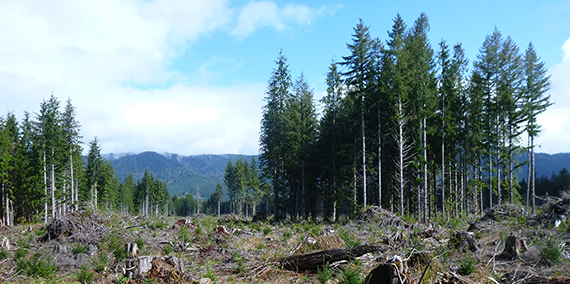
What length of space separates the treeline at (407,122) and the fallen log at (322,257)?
41.6 feet

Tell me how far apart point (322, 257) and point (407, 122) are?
17.0 metres

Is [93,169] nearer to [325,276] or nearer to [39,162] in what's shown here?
[39,162]

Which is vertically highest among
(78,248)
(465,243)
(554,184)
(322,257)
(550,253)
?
(550,253)

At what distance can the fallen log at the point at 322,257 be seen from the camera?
809cm

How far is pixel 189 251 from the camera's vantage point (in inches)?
438

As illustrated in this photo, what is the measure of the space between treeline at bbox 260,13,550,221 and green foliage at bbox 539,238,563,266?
12.1 metres

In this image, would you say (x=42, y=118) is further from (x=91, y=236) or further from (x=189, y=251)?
(x=189, y=251)

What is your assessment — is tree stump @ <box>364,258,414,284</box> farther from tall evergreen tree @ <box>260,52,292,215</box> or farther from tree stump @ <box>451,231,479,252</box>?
tall evergreen tree @ <box>260,52,292,215</box>

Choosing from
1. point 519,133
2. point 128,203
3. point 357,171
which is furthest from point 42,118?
point 128,203

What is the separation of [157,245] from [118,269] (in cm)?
259

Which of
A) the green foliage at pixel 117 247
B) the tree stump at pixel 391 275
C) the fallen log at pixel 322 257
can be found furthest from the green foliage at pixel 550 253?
the green foliage at pixel 117 247

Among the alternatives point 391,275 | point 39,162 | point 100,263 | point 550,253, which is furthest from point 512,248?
point 39,162

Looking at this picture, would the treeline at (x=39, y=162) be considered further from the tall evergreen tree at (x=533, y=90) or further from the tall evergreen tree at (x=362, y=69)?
the tall evergreen tree at (x=533, y=90)

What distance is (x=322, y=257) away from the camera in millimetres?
8227
